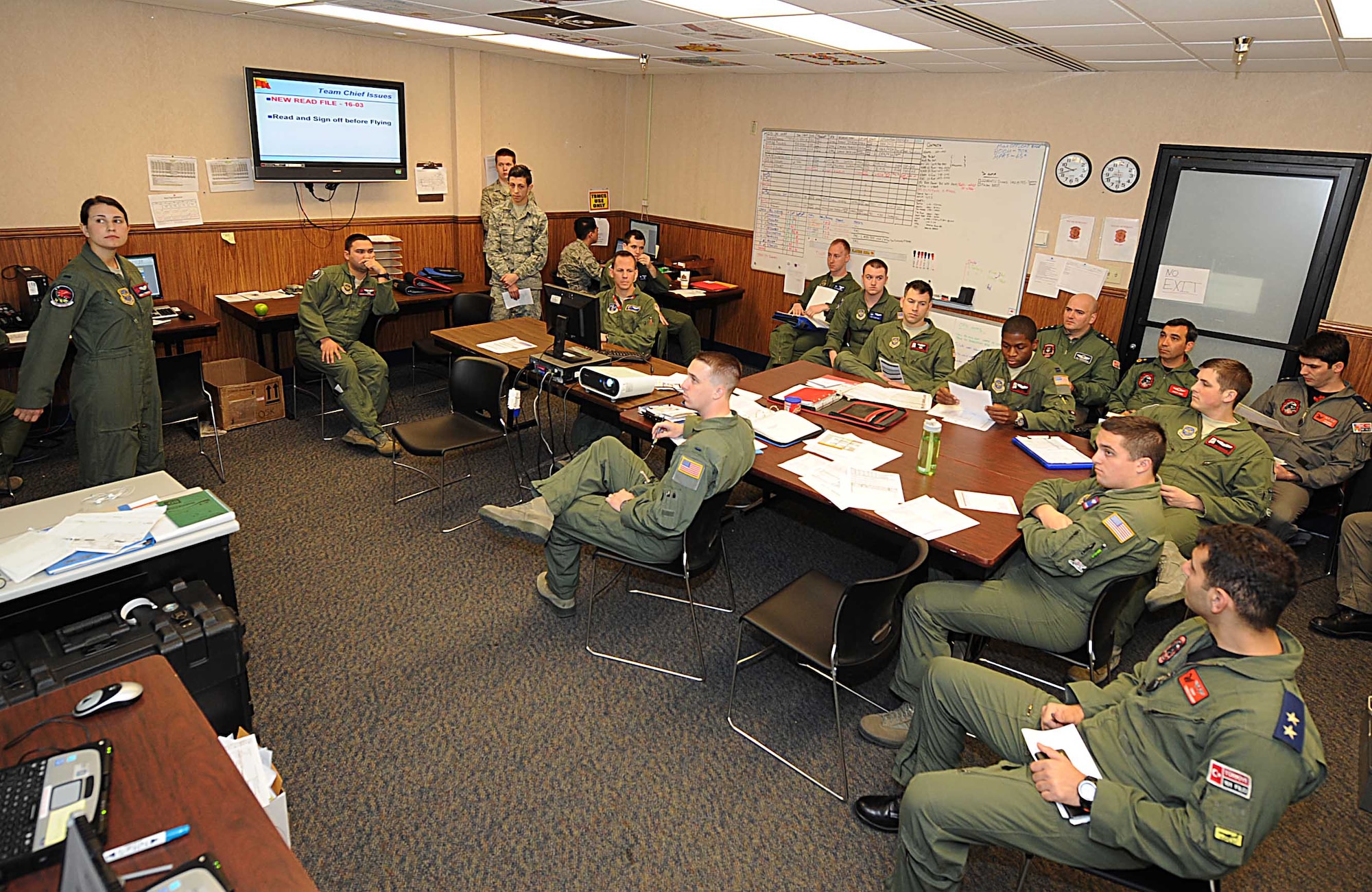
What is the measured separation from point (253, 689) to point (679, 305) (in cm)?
494

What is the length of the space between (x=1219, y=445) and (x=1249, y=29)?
5.79 feet

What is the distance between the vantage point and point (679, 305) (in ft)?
23.6

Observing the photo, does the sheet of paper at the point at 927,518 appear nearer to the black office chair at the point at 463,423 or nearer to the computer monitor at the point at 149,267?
the black office chair at the point at 463,423

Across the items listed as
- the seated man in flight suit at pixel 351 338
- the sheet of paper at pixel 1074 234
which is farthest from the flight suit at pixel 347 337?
the sheet of paper at pixel 1074 234

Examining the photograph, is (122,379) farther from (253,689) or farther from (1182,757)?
(1182,757)

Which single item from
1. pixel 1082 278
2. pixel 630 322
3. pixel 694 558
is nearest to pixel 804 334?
pixel 630 322

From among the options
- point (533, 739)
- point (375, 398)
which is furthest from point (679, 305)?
point (533, 739)

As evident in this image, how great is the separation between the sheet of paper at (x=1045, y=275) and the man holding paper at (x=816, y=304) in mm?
1239

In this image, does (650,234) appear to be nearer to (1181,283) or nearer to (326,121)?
(326,121)

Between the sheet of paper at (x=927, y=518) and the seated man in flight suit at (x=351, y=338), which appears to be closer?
the sheet of paper at (x=927, y=518)

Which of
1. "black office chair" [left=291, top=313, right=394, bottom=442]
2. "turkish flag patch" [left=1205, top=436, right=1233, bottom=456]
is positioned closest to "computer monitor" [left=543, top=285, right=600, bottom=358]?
"black office chair" [left=291, top=313, right=394, bottom=442]

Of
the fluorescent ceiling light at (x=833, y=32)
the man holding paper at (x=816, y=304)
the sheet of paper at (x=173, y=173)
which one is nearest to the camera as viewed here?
A: the fluorescent ceiling light at (x=833, y=32)

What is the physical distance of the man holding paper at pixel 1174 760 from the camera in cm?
179

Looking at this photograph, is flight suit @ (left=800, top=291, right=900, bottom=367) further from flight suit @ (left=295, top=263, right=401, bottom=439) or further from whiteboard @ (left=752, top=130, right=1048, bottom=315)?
flight suit @ (left=295, top=263, right=401, bottom=439)
